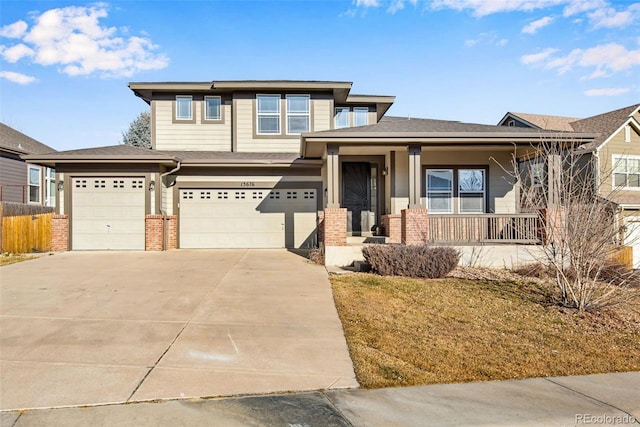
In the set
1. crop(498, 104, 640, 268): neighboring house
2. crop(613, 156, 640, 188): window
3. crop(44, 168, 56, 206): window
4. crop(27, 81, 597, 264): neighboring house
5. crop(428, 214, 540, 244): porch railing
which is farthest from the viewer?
crop(44, 168, 56, 206): window

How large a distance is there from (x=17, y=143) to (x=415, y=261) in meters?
20.9

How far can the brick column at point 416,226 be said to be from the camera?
11.6 m

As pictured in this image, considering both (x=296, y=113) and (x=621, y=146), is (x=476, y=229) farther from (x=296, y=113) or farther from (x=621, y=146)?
(x=621, y=146)

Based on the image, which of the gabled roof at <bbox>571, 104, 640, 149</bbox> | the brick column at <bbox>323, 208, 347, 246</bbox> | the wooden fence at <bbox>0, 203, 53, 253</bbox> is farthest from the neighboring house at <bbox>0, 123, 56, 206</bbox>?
the gabled roof at <bbox>571, 104, 640, 149</bbox>

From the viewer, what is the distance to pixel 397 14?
503 inches

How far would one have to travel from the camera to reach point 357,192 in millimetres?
15016

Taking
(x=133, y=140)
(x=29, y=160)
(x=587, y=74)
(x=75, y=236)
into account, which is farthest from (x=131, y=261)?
(x=133, y=140)

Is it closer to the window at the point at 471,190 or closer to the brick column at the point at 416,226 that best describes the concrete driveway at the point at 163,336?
the brick column at the point at 416,226

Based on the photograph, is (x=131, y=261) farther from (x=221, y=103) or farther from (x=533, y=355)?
(x=533, y=355)

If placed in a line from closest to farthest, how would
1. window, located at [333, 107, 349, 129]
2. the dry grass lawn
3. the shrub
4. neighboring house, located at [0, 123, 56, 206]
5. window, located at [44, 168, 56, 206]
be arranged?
1. the dry grass lawn
2. the shrub
3. window, located at [333, 107, 349, 129]
4. neighboring house, located at [0, 123, 56, 206]
5. window, located at [44, 168, 56, 206]

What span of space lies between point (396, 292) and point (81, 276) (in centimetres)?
725

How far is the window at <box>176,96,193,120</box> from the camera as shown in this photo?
16.8 meters

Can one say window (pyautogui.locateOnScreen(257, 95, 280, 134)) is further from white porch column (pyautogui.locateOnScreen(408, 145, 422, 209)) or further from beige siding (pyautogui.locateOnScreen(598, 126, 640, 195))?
beige siding (pyautogui.locateOnScreen(598, 126, 640, 195))

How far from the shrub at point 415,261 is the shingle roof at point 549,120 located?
16.2 m
